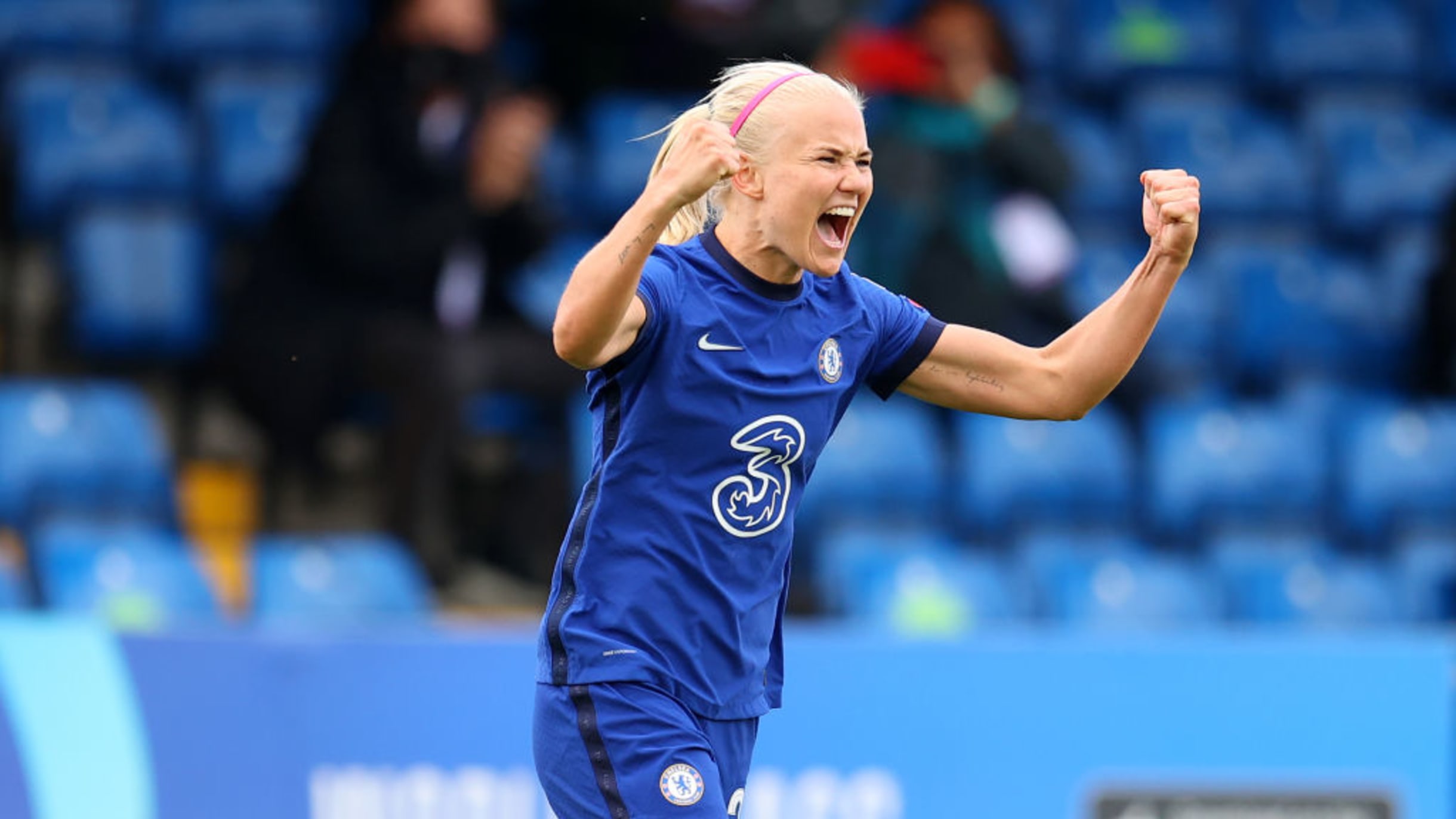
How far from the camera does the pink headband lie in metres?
3.66

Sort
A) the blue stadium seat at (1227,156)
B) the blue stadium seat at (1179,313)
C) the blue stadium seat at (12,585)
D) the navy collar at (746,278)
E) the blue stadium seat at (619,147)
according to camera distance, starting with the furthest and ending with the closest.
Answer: the blue stadium seat at (1227,156) → the blue stadium seat at (1179,313) → the blue stadium seat at (619,147) → the blue stadium seat at (12,585) → the navy collar at (746,278)

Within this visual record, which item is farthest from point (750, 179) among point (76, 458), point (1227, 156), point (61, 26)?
point (1227, 156)

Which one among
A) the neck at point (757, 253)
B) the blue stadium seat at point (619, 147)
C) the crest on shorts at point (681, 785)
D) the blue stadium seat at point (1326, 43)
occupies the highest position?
the blue stadium seat at point (1326, 43)

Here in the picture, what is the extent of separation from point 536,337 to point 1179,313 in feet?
9.58

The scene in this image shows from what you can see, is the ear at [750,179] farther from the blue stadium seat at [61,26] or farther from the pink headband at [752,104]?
the blue stadium seat at [61,26]

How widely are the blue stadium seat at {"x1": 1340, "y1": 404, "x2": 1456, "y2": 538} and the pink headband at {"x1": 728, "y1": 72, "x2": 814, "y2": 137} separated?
18.4ft

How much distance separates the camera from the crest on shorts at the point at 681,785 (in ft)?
11.4

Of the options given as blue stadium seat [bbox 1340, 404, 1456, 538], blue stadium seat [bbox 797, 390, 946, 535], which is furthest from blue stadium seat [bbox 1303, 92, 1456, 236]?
Answer: blue stadium seat [bbox 797, 390, 946, 535]

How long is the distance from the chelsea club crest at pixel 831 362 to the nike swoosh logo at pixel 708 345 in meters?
0.20

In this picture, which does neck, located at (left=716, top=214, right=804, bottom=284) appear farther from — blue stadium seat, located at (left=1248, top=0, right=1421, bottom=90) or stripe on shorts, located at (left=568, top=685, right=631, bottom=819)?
blue stadium seat, located at (left=1248, top=0, right=1421, bottom=90)

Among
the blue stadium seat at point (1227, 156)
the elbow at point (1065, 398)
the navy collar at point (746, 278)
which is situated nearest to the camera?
the navy collar at point (746, 278)

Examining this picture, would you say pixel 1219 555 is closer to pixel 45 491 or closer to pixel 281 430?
pixel 281 430

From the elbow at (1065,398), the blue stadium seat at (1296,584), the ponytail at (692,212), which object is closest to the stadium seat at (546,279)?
the blue stadium seat at (1296,584)

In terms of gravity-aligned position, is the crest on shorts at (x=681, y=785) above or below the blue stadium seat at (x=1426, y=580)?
below
